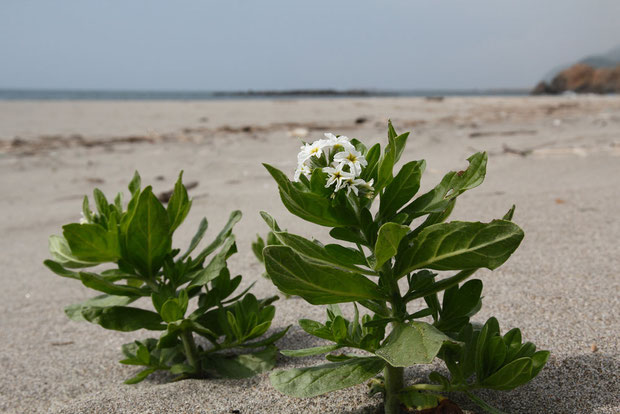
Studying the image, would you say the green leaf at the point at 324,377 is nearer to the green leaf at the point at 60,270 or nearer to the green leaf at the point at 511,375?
the green leaf at the point at 511,375

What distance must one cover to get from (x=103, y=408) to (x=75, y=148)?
297 inches

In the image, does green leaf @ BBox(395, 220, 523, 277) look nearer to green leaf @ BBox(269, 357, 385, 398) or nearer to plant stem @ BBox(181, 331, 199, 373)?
green leaf @ BBox(269, 357, 385, 398)

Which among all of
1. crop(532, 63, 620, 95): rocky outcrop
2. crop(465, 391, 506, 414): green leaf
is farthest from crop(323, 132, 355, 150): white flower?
crop(532, 63, 620, 95): rocky outcrop

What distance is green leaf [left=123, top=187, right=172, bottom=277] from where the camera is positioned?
1703mm

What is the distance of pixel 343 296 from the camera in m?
1.34

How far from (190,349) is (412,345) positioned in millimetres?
907

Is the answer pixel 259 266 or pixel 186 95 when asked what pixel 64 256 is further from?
pixel 186 95

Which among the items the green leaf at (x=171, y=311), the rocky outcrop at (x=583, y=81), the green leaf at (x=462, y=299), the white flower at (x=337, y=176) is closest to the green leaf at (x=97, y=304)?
the green leaf at (x=171, y=311)

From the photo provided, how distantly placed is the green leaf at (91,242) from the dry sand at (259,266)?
0.46 metres

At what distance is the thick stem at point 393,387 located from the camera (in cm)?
146

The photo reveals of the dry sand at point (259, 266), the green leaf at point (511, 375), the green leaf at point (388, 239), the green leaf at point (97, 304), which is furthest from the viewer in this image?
the green leaf at point (97, 304)

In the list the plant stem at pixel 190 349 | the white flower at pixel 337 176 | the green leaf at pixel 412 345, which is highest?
the white flower at pixel 337 176

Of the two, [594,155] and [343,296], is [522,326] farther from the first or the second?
[594,155]

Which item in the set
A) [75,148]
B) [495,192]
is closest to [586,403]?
[495,192]
